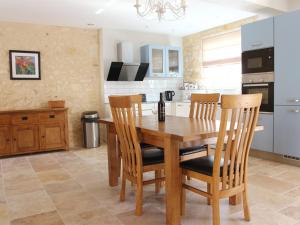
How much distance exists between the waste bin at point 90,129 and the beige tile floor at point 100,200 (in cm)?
143

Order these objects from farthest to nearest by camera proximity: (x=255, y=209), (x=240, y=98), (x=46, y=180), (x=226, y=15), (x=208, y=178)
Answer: (x=226, y=15) → (x=46, y=180) → (x=255, y=209) → (x=208, y=178) → (x=240, y=98)

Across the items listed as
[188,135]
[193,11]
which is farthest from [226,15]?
[188,135]

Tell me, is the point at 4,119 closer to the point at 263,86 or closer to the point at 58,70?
the point at 58,70

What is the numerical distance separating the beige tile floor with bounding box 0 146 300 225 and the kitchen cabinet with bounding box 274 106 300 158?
24 centimetres

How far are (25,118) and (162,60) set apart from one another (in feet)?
10.4

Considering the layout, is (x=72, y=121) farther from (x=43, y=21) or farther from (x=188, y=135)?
(x=188, y=135)

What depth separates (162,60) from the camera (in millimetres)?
6168

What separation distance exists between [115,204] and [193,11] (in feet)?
11.6

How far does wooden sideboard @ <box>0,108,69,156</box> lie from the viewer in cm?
→ 470

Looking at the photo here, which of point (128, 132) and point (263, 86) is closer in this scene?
point (128, 132)

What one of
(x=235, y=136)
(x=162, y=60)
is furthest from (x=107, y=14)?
(x=235, y=136)

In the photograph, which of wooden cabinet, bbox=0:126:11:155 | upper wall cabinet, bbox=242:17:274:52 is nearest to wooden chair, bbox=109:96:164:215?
upper wall cabinet, bbox=242:17:274:52

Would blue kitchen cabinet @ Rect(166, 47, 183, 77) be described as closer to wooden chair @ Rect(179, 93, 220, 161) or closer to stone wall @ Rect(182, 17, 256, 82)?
stone wall @ Rect(182, 17, 256, 82)

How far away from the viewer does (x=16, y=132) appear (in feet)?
15.6
